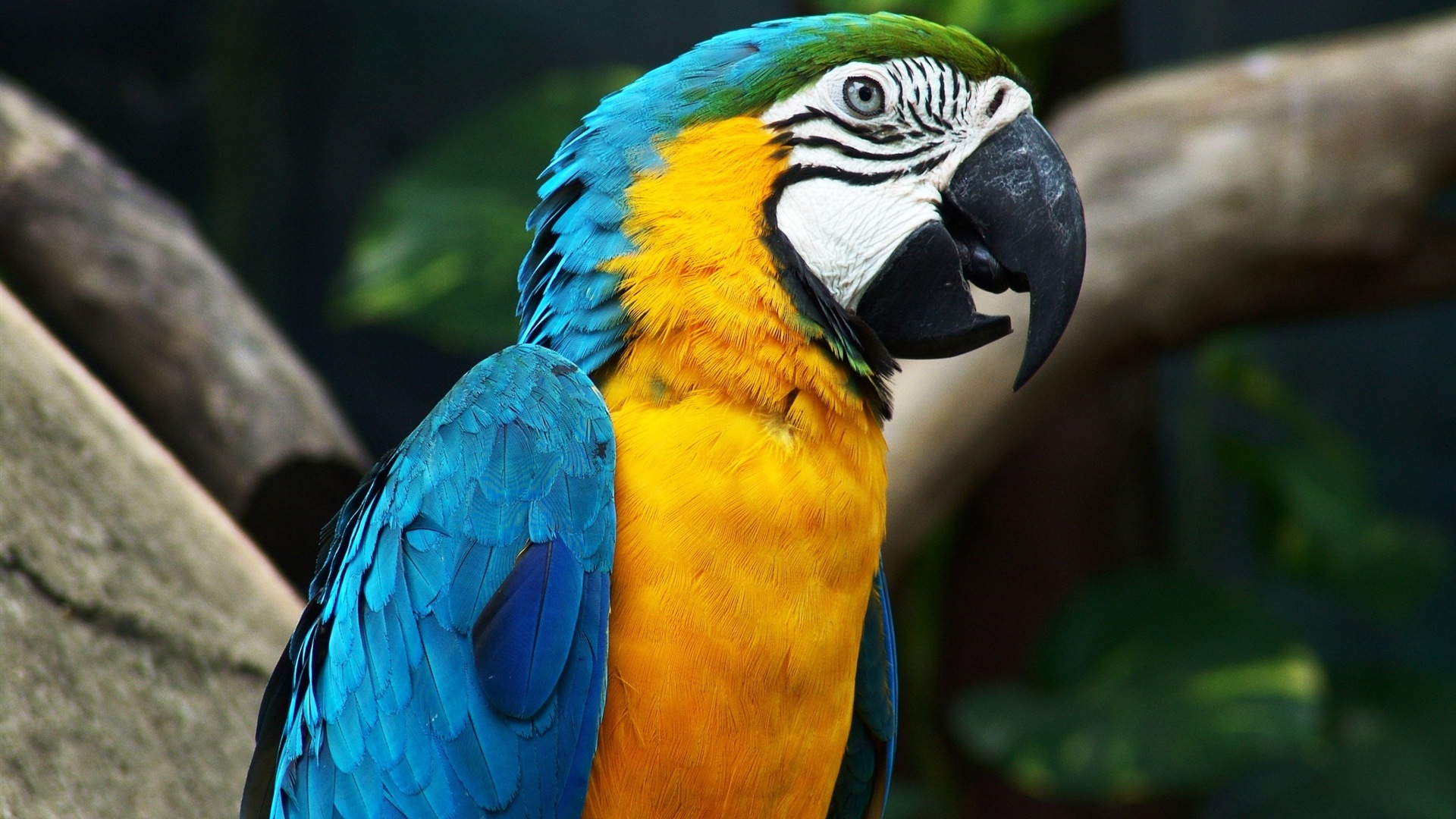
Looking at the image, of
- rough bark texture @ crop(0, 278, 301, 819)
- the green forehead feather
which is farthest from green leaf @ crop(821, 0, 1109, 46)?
rough bark texture @ crop(0, 278, 301, 819)

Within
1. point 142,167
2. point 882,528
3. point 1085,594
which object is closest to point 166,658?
point 882,528

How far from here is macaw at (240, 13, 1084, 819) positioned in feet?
3.96

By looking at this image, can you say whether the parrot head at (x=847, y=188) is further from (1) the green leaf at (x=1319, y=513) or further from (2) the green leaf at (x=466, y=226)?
(1) the green leaf at (x=1319, y=513)

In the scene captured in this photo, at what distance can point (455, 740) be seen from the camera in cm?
120

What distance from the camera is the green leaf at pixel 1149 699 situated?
2.78m

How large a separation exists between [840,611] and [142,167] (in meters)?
4.00

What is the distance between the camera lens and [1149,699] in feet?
9.66

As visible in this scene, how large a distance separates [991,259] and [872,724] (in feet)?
2.04

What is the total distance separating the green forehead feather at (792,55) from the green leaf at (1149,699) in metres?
1.98

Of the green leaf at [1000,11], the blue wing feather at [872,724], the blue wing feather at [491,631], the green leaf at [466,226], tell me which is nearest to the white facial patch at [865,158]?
the blue wing feather at [491,631]

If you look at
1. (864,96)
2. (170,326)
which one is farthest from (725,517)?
(170,326)

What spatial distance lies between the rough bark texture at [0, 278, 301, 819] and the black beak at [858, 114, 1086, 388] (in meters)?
1.10

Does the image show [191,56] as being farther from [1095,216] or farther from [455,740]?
[455,740]

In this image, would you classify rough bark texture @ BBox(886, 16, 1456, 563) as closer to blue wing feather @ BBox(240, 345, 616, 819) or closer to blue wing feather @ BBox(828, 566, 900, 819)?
blue wing feather @ BBox(828, 566, 900, 819)
